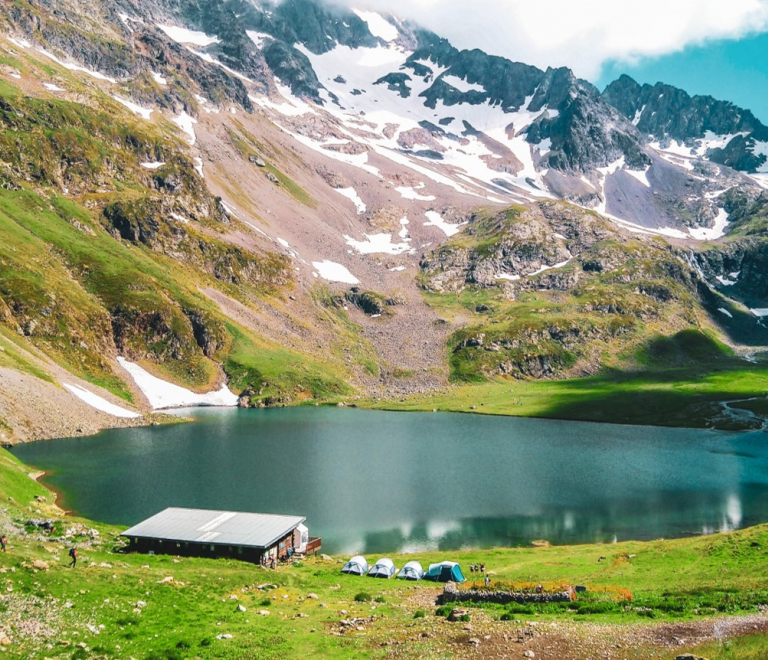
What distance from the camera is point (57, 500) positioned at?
230 feet

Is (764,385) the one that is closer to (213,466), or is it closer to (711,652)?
(213,466)

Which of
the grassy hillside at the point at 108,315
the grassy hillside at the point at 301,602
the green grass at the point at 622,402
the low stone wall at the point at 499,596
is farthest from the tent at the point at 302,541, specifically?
the green grass at the point at 622,402

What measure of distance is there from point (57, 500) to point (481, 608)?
56.3 m

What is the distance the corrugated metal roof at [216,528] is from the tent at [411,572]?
10.2 meters

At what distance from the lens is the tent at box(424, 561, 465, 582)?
4590 cm

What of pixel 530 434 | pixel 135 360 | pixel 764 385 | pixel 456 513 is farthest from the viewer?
pixel 764 385

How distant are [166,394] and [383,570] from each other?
12637 cm

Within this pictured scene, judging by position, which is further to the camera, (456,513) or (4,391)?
(4,391)

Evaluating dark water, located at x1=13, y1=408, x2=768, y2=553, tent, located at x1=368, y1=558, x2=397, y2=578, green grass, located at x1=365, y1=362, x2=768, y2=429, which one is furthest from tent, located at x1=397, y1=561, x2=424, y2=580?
green grass, located at x1=365, y1=362, x2=768, y2=429

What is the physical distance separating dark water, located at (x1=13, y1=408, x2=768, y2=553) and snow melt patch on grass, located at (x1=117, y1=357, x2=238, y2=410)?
25227 millimetres

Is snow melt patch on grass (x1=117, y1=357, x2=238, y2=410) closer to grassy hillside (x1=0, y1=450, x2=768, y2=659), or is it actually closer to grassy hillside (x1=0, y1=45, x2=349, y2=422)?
grassy hillside (x1=0, y1=45, x2=349, y2=422)

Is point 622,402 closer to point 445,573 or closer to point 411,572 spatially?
point 445,573

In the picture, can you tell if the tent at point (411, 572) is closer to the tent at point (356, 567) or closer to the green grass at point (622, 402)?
the tent at point (356, 567)

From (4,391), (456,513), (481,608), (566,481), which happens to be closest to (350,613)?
(481,608)
